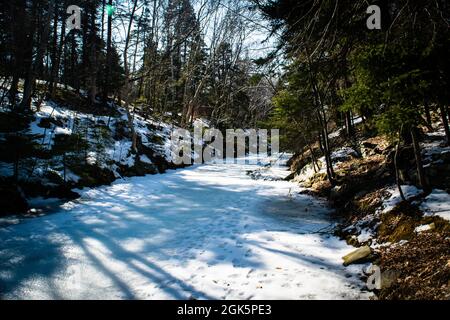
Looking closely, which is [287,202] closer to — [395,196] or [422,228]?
[395,196]

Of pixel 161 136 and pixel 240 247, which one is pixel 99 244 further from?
pixel 161 136

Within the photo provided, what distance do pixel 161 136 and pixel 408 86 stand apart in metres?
18.6

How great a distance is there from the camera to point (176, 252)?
5684 millimetres

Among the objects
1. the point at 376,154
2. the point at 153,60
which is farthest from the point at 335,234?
the point at 153,60

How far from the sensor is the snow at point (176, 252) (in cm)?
427

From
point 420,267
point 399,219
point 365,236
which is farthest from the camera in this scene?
point 365,236

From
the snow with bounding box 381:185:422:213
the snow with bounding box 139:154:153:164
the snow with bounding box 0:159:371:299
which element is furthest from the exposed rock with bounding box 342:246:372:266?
the snow with bounding box 139:154:153:164

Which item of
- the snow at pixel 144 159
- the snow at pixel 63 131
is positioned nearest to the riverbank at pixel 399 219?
the snow at pixel 144 159

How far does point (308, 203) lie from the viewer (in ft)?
32.1

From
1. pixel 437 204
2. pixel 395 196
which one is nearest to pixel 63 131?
pixel 395 196

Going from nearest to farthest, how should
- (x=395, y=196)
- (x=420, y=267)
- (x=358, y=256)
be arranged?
(x=420, y=267) → (x=358, y=256) → (x=395, y=196)

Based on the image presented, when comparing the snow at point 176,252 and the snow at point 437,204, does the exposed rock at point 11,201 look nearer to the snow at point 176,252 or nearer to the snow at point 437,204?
the snow at point 176,252

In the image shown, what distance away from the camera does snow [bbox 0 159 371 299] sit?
168 inches
